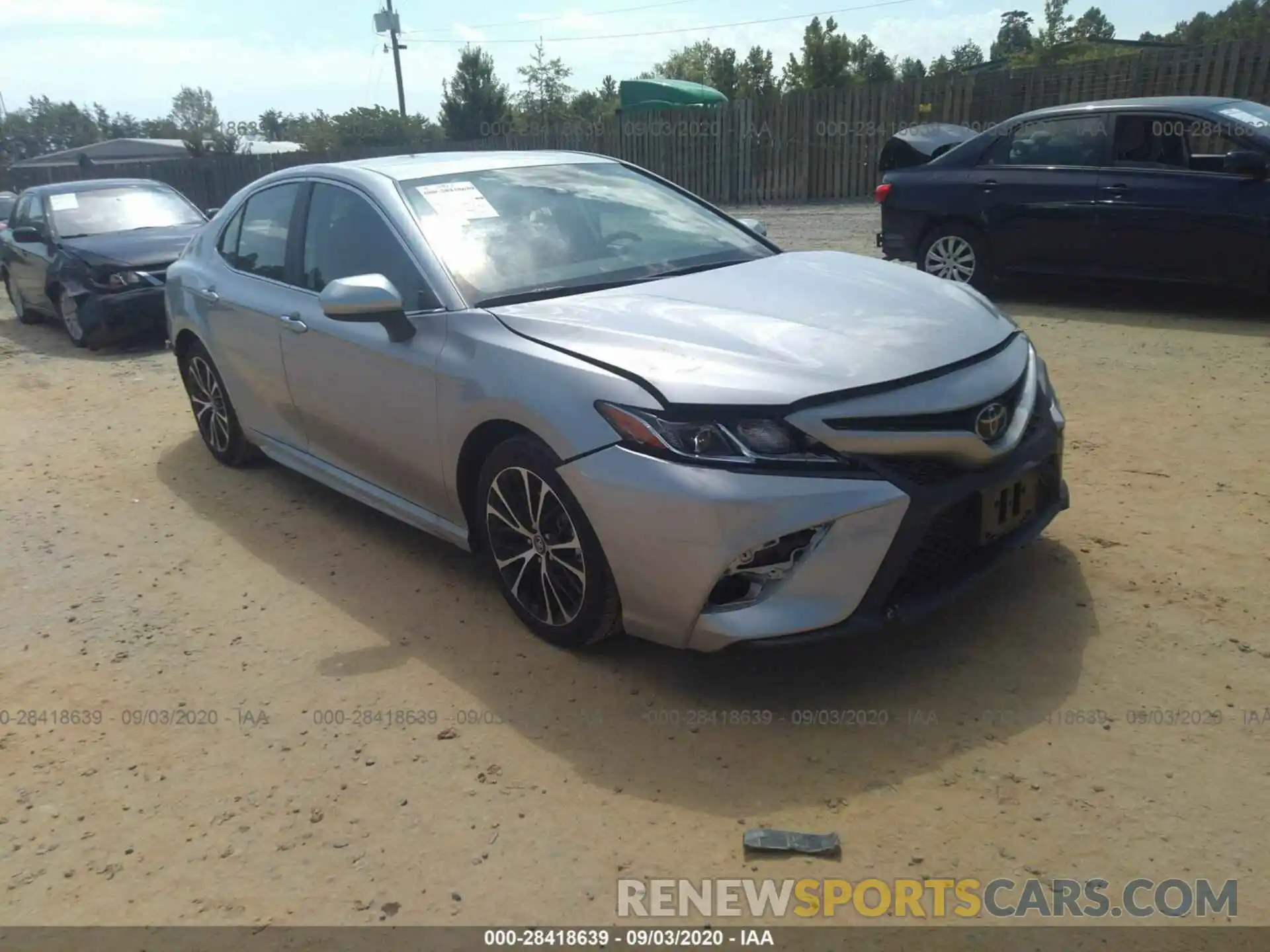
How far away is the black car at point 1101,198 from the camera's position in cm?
715

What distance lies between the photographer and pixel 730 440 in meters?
2.91

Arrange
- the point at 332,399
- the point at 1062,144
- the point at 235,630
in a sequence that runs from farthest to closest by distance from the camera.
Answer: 1. the point at 1062,144
2. the point at 332,399
3. the point at 235,630

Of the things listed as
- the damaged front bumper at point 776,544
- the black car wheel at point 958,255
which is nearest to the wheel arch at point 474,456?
the damaged front bumper at point 776,544

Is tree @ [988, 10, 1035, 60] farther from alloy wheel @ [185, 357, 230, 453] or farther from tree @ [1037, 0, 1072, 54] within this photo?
alloy wheel @ [185, 357, 230, 453]

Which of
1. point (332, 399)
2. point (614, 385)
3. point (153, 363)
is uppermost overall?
point (614, 385)

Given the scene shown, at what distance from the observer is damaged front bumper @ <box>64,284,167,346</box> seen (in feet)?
31.6

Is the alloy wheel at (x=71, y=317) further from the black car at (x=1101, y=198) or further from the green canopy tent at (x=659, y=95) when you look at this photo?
the green canopy tent at (x=659, y=95)

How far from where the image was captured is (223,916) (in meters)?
2.51

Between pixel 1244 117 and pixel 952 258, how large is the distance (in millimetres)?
2299

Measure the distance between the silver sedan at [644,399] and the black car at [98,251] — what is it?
18.7 feet

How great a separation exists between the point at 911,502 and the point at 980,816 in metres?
0.84

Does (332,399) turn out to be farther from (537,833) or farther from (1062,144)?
(1062,144)

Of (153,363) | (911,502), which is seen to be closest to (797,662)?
(911,502)

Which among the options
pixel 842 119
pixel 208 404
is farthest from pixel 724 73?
pixel 208 404
